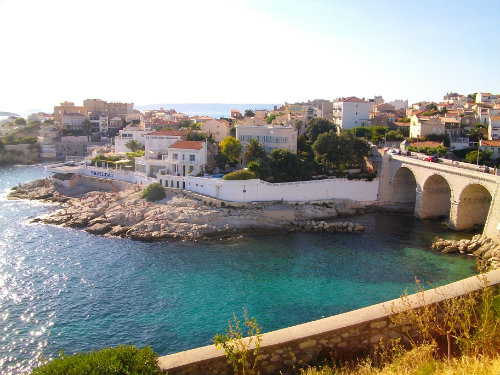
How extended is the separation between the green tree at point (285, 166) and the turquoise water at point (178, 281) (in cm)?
773

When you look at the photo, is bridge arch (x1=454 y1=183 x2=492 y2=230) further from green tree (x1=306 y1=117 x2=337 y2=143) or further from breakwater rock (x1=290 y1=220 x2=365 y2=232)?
green tree (x1=306 y1=117 x2=337 y2=143)

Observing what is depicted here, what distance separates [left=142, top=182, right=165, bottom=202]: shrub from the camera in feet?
119

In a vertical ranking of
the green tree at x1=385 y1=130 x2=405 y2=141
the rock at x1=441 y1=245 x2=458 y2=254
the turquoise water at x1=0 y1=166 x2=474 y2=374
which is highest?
the green tree at x1=385 y1=130 x2=405 y2=141

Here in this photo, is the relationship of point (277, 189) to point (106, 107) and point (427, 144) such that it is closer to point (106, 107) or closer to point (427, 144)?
point (427, 144)

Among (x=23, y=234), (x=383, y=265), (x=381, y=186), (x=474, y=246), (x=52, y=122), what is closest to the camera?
(x=383, y=265)

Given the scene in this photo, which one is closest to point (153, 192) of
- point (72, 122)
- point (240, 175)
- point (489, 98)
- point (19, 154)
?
point (240, 175)

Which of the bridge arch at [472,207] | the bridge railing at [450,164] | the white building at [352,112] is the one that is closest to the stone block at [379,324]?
the bridge railing at [450,164]

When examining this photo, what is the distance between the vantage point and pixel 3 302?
20391 millimetres

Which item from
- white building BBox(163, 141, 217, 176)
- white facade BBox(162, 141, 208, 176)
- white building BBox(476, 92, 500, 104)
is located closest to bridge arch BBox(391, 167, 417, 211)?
white building BBox(163, 141, 217, 176)

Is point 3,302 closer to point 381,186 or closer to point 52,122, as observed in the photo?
point 381,186

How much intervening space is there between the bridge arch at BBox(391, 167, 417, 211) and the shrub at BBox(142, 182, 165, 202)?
21.2 metres

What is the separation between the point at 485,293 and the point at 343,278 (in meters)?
15.2

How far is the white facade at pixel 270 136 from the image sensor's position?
138 feet

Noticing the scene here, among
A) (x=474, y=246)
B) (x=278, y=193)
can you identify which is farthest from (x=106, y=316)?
(x=474, y=246)
